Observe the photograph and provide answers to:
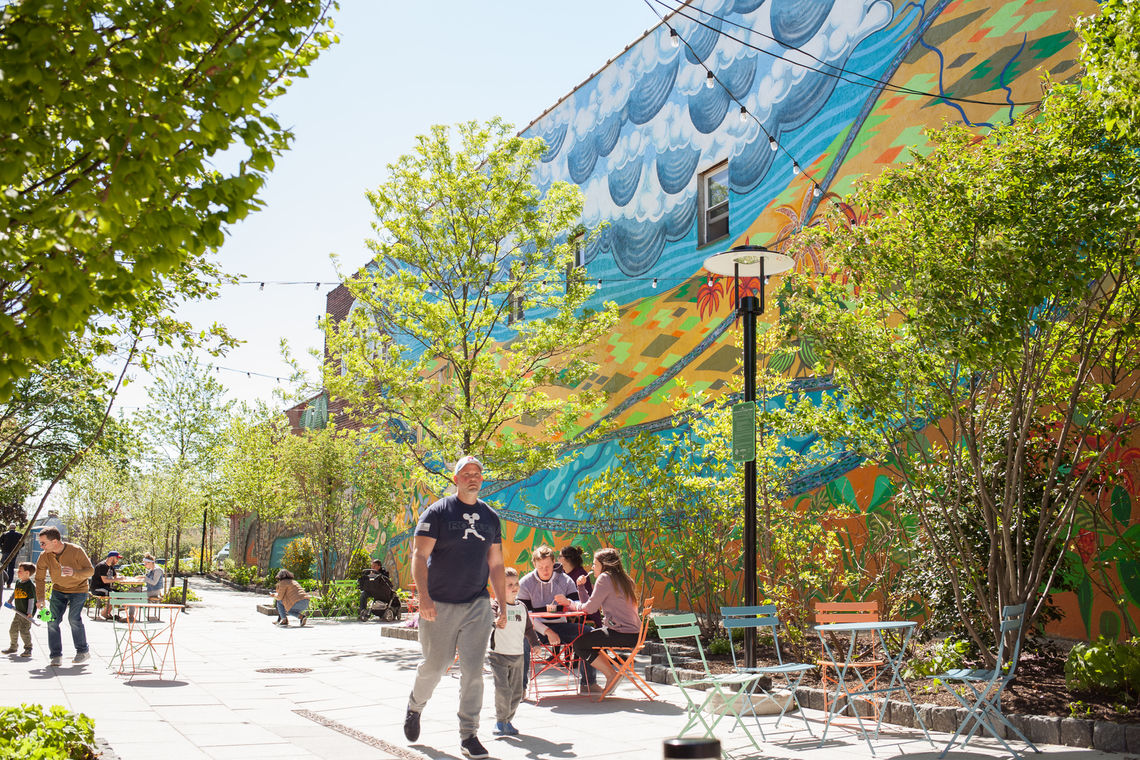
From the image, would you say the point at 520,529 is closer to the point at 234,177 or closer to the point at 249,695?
the point at 249,695

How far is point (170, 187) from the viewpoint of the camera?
127 inches

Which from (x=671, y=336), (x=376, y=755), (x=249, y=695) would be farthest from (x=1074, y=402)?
(x=671, y=336)

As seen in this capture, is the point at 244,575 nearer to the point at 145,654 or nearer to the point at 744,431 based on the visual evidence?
the point at 145,654

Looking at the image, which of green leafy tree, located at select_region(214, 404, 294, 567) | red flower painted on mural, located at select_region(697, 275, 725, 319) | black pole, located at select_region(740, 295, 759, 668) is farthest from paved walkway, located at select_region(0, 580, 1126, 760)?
green leafy tree, located at select_region(214, 404, 294, 567)

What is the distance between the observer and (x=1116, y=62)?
4996 millimetres

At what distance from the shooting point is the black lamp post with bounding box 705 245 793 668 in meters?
7.56

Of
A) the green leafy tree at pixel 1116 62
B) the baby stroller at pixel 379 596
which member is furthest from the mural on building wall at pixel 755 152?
the green leafy tree at pixel 1116 62

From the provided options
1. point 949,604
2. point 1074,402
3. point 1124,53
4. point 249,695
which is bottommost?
point 249,695

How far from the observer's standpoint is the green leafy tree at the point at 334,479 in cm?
2273

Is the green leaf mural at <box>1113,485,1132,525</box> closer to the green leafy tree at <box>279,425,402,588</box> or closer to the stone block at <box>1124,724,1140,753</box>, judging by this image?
the stone block at <box>1124,724,1140,753</box>

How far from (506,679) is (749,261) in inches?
163

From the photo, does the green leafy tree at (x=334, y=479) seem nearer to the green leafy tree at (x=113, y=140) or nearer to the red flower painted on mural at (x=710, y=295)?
the red flower painted on mural at (x=710, y=295)

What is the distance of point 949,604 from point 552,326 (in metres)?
8.08

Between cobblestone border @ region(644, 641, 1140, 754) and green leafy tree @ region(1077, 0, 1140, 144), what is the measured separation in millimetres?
3628
